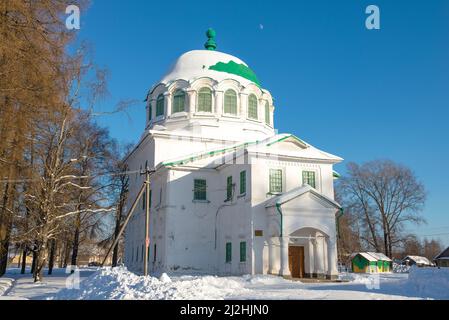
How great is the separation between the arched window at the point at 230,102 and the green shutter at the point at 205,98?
109 cm

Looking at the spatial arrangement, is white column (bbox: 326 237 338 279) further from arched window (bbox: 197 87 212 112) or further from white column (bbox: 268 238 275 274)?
arched window (bbox: 197 87 212 112)

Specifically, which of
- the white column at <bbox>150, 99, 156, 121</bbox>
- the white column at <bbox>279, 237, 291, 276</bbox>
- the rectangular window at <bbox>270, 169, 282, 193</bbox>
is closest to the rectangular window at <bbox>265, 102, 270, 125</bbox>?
the white column at <bbox>150, 99, 156, 121</bbox>

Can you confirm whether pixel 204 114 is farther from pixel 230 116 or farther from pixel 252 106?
pixel 252 106

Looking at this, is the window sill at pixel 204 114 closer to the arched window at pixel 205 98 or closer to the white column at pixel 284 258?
the arched window at pixel 205 98

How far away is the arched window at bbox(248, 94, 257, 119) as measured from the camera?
3129 cm

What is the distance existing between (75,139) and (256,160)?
1252cm

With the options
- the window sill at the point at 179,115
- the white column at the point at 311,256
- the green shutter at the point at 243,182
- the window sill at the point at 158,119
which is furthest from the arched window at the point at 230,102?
the white column at the point at 311,256

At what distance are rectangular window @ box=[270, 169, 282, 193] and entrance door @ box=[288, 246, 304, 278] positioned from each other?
3.07 meters

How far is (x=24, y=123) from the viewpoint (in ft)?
44.3

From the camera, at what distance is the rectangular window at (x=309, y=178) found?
2419cm

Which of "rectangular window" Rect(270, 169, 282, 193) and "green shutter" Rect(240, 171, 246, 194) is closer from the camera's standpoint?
"rectangular window" Rect(270, 169, 282, 193)

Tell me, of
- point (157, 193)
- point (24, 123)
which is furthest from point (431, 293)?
point (157, 193)

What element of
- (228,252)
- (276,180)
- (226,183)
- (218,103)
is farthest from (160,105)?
(228,252)

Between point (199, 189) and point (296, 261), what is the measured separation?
692 centimetres
